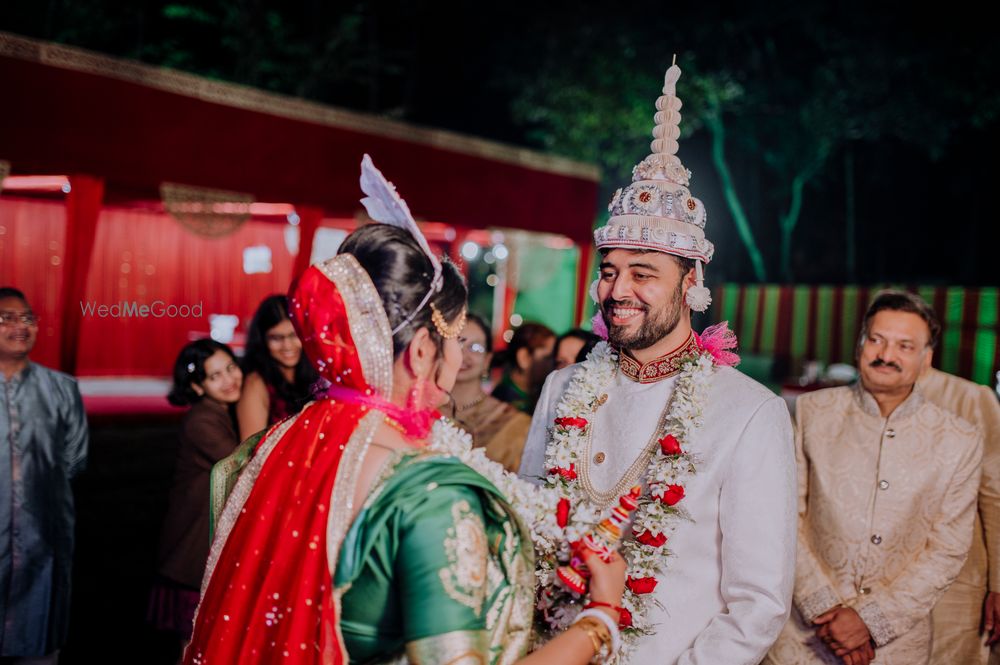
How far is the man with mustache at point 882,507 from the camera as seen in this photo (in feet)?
8.82

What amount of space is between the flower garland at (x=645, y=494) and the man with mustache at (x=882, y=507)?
87cm

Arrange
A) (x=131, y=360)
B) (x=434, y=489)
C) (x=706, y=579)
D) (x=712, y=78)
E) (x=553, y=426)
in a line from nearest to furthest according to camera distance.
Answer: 1. (x=434, y=489)
2. (x=706, y=579)
3. (x=553, y=426)
4. (x=131, y=360)
5. (x=712, y=78)

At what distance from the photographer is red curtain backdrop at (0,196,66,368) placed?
11.5 metres

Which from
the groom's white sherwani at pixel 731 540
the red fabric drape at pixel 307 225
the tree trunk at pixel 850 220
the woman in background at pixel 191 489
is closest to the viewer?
the groom's white sherwani at pixel 731 540

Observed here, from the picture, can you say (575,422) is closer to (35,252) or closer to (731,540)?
(731,540)

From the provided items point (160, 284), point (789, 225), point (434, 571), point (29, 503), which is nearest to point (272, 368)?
point (29, 503)

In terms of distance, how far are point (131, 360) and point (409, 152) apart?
655 centimetres

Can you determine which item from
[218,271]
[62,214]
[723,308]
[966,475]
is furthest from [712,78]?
[966,475]

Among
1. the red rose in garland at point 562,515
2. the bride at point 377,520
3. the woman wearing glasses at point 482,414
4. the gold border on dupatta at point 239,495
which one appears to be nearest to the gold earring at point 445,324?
the bride at point 377,520

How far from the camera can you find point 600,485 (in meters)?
2.36

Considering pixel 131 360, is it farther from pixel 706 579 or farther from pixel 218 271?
pixel 706 579

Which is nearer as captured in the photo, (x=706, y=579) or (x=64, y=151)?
(x=706, y=579)

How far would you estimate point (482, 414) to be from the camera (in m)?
4.30

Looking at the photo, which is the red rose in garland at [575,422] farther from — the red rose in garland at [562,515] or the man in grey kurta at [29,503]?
the man in grey kurta at [29,503]
